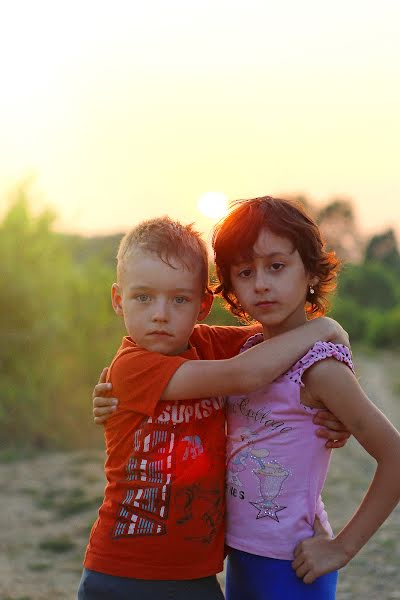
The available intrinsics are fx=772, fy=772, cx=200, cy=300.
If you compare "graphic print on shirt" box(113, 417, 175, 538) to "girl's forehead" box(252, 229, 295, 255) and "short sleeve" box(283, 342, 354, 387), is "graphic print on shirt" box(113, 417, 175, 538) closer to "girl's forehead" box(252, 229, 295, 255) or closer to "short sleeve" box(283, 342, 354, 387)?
"short sleeve" box(283, 342, 354, 387)

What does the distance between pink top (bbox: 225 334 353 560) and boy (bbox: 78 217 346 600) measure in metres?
0.07

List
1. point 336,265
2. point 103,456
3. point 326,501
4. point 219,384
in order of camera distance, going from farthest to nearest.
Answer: point 103,456, point 326,501, point 336,265, point 219,384

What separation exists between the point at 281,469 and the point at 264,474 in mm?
46

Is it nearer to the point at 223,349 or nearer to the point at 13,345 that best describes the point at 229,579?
the point at 223,349

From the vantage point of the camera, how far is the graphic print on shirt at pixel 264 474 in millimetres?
1841

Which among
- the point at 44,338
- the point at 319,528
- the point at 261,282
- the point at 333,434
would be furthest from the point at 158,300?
the point at 44,338

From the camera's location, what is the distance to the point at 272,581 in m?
1.84

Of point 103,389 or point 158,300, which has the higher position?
point 158,300

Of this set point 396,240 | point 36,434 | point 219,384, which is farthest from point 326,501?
point 396,240

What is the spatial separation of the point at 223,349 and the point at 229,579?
605 millimetres

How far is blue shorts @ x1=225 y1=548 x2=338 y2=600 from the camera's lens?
1816 millimetres

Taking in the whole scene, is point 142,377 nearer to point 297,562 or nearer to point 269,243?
point 269,243

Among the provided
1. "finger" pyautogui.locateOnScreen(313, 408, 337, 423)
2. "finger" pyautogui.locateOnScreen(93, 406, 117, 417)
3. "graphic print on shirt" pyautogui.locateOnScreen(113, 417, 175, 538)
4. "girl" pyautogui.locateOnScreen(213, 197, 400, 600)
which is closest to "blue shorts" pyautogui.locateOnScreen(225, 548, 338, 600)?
"girl" pyautogui.locateOnScreen(213, 197, 400, 600)

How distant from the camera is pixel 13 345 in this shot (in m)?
6.39
